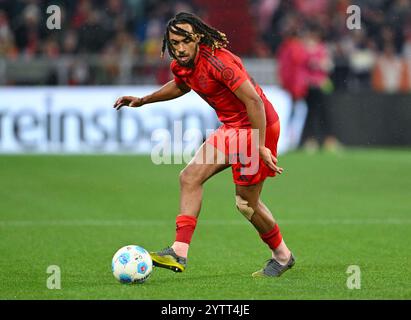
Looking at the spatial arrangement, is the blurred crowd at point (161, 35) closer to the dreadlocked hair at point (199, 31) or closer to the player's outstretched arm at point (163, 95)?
the player's outstretched arm at point (163, 95)

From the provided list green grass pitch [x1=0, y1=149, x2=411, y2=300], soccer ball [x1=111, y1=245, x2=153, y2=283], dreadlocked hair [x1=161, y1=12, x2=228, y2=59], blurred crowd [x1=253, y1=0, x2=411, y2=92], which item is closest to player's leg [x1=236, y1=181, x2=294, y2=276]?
green grass pitch [x1=0, y1=149, x2=411, y2=300]

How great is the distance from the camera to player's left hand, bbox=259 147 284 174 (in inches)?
305

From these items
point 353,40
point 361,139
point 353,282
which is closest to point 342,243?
point 353,282

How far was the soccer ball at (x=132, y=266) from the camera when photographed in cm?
772

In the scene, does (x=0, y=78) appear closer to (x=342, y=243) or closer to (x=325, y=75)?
(x=325, y=75)

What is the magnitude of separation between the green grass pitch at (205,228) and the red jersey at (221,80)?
124 centimetres

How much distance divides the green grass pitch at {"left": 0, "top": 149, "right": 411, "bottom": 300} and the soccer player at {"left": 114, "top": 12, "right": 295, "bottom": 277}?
0.25 metres

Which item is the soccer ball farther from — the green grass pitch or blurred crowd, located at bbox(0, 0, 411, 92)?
blurred crowd, located at bbox(0, 0, 411, 92)

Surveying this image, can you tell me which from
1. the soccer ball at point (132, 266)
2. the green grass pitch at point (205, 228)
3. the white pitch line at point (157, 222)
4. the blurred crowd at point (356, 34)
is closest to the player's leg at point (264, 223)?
the green grass pitch at point (205, 228)

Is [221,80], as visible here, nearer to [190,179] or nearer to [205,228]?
[190,179]

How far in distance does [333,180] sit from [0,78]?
8286 millimetres

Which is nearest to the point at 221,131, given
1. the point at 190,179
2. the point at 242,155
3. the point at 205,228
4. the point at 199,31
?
the point at 242,155

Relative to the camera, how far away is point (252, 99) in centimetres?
780

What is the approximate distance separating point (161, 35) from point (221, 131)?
1609 centimetres
